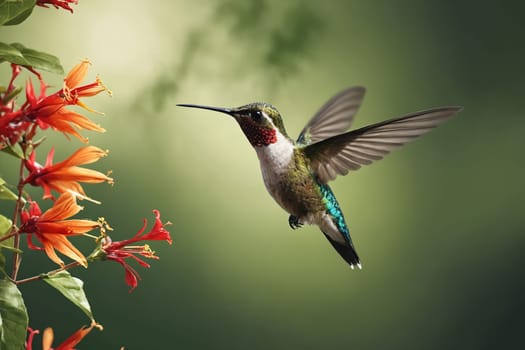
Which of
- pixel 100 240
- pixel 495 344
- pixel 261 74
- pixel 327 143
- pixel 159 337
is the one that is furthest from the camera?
pixel 495 344

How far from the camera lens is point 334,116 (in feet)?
3.79

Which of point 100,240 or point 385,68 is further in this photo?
A: point 385,68

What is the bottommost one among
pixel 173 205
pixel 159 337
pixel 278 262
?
pixel 159 337

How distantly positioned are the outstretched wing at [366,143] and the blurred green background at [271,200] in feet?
2.89

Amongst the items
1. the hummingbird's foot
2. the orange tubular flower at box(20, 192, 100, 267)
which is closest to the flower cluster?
the orange tubular flower at box(20, 192, 100, 267)

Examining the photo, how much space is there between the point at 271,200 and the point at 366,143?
96 cm

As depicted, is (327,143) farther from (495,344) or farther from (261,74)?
(495,344)

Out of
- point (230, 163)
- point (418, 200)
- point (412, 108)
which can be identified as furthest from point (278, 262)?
point (412, 108)

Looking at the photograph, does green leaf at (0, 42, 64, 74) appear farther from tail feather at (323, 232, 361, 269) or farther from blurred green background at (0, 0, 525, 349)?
blurred green background at (0, 0, 525, 349)

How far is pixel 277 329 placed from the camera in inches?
76.3

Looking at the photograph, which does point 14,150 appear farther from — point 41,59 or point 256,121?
point 256,121

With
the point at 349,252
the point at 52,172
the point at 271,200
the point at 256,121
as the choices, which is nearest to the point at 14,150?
the point at 52,172

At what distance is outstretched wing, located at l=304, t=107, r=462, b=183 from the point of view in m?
0.88

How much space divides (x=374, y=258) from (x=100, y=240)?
154 centimetres
